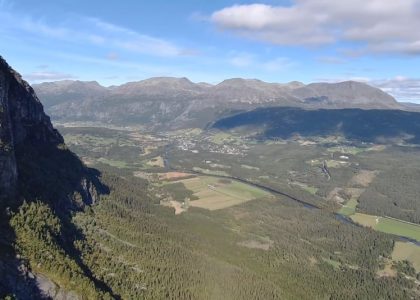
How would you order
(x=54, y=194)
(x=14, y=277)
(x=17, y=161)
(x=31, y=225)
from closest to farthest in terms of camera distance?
1. (x=14, y=277)
2. (x=31, y=225)
3. (x=17, y=161)
4. (x=54, y=194)

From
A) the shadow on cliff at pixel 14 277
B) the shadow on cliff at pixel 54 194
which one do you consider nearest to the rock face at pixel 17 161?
the shadow on cliff at pixel 54 194

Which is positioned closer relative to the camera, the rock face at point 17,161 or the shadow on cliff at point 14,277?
the shadow on cliff at point 14,277

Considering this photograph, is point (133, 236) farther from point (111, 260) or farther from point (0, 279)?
point (0, 279)

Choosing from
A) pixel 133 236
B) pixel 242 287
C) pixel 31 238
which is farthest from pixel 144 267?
pixel 31 238

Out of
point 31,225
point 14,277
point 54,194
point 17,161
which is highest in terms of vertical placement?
point 17,161

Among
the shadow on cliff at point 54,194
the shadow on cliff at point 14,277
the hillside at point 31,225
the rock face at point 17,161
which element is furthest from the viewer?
the shadow on cliff at point 54,194

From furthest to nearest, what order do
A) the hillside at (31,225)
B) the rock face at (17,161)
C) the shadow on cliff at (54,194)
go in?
1. the shadow on cliff at (54,194)
2. the rock face at (17,161)
3. the hillside at (31,225)

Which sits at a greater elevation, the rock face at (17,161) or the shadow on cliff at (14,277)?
the rock face at (17,161)

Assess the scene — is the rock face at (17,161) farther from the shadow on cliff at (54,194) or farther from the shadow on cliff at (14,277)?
the shadow on cliff at (14,277)

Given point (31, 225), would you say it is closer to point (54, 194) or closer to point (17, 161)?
point (54, 194)

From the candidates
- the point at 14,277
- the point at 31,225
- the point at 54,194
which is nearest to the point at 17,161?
the point at 54,194

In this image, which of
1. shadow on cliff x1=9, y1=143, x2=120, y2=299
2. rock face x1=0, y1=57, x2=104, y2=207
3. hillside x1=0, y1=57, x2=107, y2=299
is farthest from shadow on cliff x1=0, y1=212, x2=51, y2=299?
rock face x1=0, y1=57, x2=104, y2=207

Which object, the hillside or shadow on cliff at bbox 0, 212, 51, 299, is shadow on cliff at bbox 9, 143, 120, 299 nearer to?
the hillside
